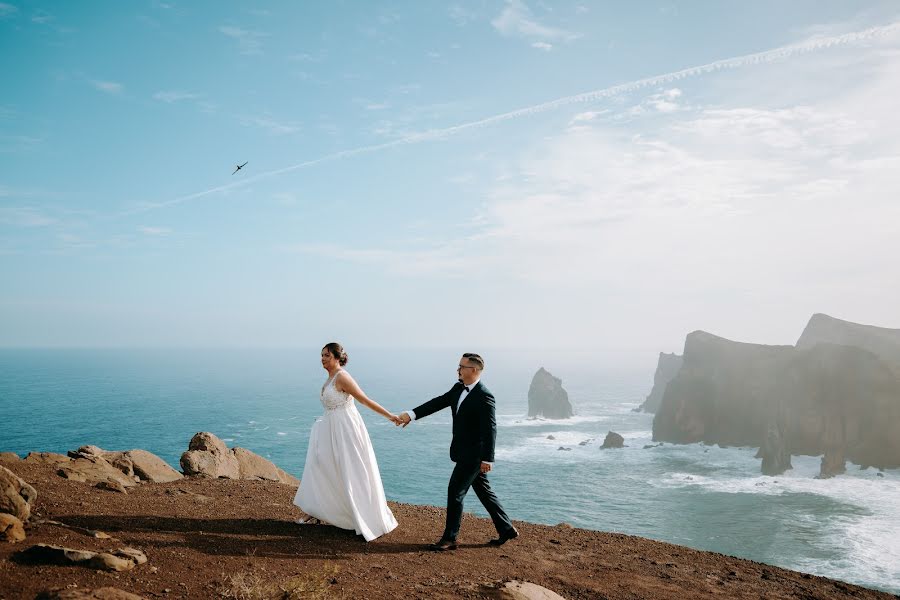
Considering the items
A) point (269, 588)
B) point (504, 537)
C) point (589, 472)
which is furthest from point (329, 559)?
point (589, 472)

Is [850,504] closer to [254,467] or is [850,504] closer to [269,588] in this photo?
[254,467]

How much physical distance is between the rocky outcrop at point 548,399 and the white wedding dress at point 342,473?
10573 cm

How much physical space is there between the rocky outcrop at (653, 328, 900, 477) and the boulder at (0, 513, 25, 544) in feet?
248

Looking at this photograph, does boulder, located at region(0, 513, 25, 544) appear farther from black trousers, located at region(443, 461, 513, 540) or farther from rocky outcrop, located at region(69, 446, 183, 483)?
rocky outcrop, located at region(69, 446, 183, 483)

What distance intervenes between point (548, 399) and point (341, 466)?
108588mm

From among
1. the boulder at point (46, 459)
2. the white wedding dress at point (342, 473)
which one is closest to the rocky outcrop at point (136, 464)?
the boulder at point (46, 459)

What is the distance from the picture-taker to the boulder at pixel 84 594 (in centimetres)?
461

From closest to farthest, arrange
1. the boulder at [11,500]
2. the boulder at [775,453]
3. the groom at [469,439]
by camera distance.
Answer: the boulder at [11,500] → the groom at [469,439] → the boulder at [775,453]

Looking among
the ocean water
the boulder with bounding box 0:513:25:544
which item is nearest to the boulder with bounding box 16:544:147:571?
the boulder with bounding box 0:513:25:544

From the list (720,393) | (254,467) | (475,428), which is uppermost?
(475,428)

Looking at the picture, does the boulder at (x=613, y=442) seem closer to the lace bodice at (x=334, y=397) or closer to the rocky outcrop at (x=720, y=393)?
the rocky outcrop at (x=720, y=393)

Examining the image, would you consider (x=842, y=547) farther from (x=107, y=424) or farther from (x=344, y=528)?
(x=107, y=424)

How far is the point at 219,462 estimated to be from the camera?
14.5m

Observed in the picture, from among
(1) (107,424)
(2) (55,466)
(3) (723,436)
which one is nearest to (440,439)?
(3) (723,436)
